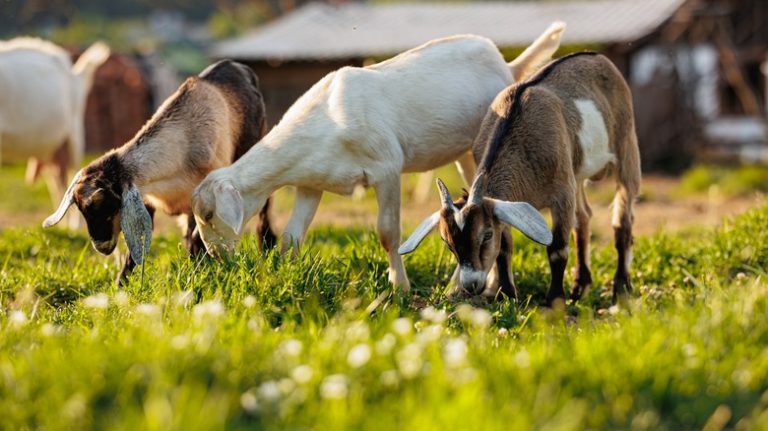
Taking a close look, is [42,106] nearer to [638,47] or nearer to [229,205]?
[229,205]

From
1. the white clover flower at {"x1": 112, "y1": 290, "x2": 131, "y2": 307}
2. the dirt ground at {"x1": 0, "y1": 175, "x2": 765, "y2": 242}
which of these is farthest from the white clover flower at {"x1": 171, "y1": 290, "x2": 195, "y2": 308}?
the dirt ground at {"x1": 0, "y1": 175, "x2": 765, "y2": 242}

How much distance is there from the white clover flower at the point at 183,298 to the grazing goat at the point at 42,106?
5893 millimetres

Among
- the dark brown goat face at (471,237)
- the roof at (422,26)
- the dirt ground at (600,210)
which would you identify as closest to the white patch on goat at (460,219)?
the dark brown goat face at (471,237)

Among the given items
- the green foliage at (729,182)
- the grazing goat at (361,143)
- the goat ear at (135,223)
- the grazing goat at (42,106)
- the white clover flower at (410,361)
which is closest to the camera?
the white clover flower at (410,361)

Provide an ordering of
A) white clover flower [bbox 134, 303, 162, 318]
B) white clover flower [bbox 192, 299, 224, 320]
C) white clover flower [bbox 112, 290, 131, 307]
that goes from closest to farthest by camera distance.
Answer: white clover flower [bbox 192, 299, 224, 320]
white clover flower [bbox 134, 303, 162, 318]
white clover flower [bbox 112, 290, 131, 307]

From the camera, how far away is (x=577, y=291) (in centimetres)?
693

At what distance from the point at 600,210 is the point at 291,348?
9674mm

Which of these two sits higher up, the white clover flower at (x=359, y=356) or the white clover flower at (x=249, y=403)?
the white clover flower at (x=359, y=356)

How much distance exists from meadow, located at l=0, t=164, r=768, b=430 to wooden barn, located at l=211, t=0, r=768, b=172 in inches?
568

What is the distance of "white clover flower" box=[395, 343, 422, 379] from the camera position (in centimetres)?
395

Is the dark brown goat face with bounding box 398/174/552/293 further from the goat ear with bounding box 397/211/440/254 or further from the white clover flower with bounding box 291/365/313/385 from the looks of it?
the white clover flower with bounding box 291/365/313/385

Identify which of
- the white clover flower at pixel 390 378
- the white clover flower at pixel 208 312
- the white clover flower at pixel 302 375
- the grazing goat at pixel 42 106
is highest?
the white clover flower at pixel 302 375

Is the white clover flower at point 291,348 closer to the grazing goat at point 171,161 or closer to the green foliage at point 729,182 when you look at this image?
the grazing goat at point 171,161

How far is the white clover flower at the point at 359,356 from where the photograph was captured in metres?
3.93
